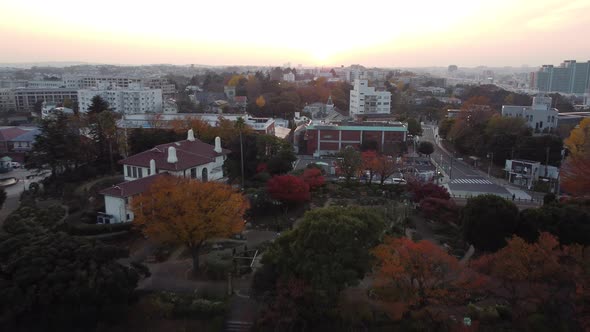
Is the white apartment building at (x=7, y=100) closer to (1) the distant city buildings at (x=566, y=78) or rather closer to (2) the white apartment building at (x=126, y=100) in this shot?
(2) the white apartment building at (x=126, y=100)

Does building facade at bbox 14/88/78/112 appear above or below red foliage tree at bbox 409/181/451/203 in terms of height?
above

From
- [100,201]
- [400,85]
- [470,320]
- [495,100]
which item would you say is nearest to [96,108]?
[100,201]

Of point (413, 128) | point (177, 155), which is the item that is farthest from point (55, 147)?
point (413, 128)

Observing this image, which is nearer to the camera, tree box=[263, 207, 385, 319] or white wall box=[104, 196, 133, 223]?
tree box=[263, 207, 385, 319]

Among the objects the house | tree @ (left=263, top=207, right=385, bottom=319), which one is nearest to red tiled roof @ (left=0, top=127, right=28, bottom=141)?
the house

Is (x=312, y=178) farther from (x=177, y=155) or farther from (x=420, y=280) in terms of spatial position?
(x=420, y=280)

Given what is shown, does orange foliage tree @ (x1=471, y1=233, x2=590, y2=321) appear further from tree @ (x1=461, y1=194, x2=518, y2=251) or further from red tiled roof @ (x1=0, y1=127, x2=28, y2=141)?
red tiled roof @ (x1=0, y1=127, x2=28, y2=141)

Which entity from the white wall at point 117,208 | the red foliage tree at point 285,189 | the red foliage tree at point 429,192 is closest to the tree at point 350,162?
the red foliage tree at point 429,192

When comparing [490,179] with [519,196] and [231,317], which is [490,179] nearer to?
[519,196]
